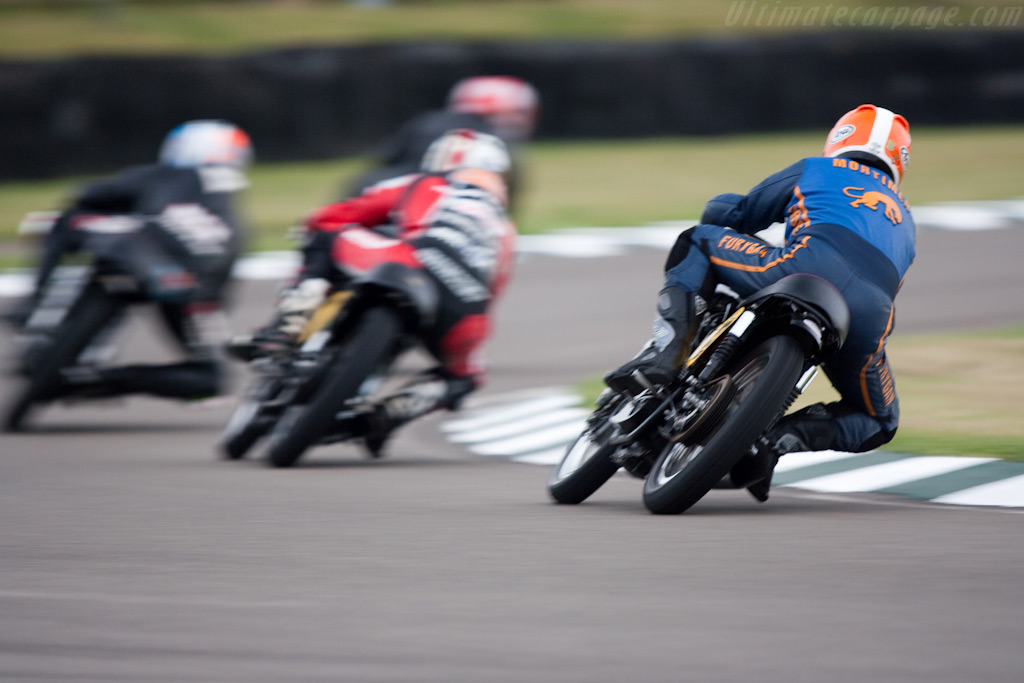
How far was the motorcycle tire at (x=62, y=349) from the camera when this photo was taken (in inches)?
313

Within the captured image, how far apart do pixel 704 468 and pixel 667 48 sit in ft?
56.9

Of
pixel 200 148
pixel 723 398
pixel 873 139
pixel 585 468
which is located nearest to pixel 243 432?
pixel 585 468

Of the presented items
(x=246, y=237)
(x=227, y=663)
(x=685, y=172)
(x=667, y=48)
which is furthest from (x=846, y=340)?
(x=667, y=48)

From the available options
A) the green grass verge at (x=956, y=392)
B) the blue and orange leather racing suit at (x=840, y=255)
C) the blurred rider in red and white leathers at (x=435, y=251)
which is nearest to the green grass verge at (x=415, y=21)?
the green grass verge at (x=956, y=392)

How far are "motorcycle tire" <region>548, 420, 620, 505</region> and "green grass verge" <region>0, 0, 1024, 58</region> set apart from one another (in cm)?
1633

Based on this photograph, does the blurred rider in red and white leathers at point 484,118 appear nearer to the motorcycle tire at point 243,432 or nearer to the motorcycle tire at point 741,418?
the motorcycle tire at point 243,432

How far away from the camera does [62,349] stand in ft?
26.1

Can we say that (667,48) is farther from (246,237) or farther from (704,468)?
(704,468)

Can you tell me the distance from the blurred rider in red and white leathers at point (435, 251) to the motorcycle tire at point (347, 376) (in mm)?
276

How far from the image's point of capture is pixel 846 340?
16.8 ft

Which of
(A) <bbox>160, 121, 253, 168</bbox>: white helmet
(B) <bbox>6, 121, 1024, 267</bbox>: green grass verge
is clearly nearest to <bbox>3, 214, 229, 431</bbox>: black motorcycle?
(A) <bbox>160, 121, 253, 168</bbox>: white helmet

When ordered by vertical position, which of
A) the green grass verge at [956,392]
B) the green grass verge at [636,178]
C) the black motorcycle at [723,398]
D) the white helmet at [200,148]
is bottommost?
the green grass verge at [636,178]

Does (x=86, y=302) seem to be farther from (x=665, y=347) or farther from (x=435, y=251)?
(x=665, y=347)

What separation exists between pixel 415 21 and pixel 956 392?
57.7ft
